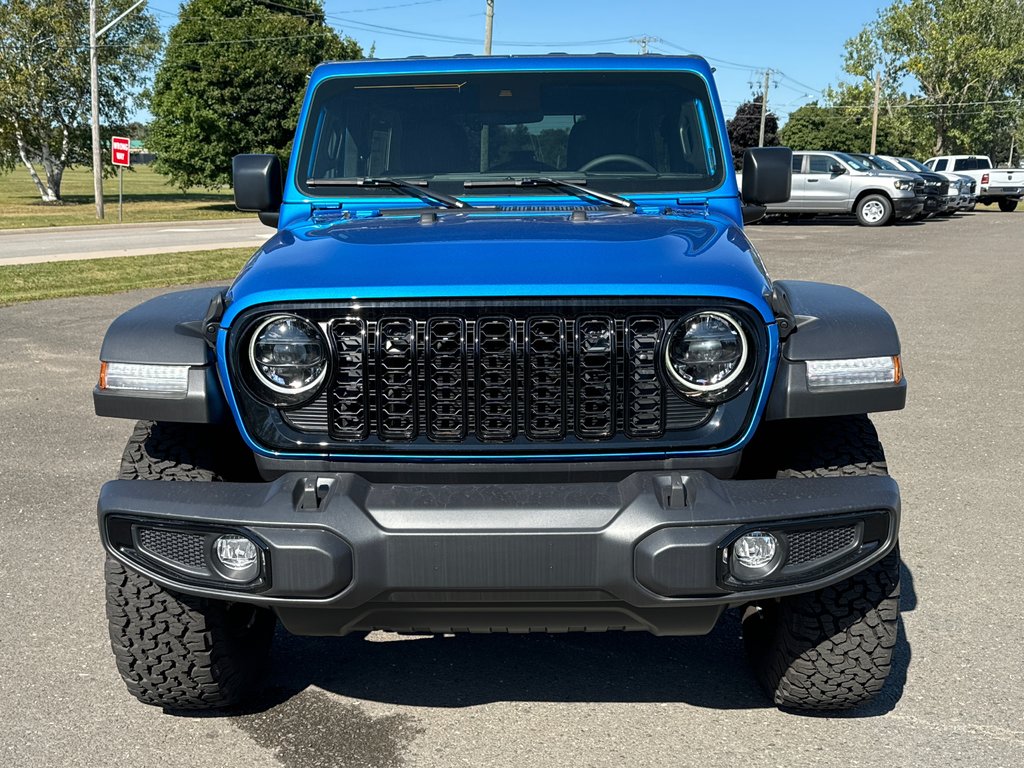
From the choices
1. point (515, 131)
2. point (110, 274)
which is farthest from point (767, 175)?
point (110, 274)

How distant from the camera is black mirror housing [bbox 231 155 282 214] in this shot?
166 inches

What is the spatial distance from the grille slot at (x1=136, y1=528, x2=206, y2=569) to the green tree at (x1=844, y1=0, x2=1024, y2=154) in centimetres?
7458

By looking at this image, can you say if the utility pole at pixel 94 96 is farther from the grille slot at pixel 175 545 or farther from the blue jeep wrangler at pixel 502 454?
the grille slot at pixel 175 545

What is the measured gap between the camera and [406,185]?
3.95m

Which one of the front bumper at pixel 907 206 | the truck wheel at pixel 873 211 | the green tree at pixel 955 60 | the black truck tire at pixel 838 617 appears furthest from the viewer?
the green tree at pixel 955 60

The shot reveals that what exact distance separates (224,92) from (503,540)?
39619mm

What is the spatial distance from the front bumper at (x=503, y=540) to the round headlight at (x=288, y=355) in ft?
0.79

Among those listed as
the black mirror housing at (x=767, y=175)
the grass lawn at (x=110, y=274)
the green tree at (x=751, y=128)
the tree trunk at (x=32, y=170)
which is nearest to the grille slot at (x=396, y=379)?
the black mirror housing at (x=767, y=175)

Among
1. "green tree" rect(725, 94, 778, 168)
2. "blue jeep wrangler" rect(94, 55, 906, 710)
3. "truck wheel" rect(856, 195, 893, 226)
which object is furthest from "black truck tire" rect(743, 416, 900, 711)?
"green tree" rect(725, 94, 778, 168)

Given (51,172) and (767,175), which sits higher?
(51,172)

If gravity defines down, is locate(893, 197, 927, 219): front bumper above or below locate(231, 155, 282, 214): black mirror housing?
below

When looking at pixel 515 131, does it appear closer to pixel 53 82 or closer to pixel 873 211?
pixel 873 211

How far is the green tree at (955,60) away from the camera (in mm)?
68875

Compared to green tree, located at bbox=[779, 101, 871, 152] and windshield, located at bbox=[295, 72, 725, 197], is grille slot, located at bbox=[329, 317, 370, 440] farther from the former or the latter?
green tree, located at bbox=[779, 101, 871, 152]
